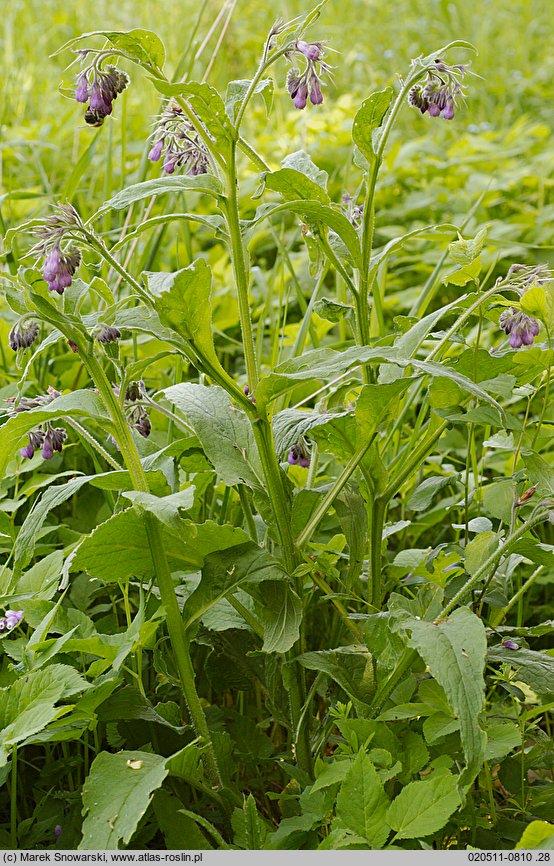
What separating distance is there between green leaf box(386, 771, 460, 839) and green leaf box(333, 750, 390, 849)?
0.04ft

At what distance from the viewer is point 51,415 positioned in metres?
1.10

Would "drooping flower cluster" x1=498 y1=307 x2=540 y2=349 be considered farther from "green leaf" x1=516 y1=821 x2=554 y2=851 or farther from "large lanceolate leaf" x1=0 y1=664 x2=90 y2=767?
"large lanceolate leaf" x1=0 y1=664 x2=90 y2=767

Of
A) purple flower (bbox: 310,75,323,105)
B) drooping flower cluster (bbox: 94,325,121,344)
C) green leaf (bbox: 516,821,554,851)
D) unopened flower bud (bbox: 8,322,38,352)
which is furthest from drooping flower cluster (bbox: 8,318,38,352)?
green leaf (bbox: 516,821,554,851)

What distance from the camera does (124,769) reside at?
1.07 m

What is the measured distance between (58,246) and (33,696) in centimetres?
53

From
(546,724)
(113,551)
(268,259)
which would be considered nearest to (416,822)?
(113,551)

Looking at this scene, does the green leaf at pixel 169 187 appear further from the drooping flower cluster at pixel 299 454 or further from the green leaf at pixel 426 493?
the green leaf at pixel 426 493

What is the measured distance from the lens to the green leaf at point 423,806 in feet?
3.17

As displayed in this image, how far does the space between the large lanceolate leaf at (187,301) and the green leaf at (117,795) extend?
49 cm

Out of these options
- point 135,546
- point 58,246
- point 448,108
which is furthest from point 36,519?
point 448,108

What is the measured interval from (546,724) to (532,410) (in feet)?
3.29

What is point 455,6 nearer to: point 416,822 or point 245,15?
point 245,15

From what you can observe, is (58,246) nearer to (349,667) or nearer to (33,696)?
(33,696)

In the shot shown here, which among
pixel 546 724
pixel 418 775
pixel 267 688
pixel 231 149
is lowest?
pixel 546 724
